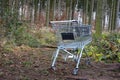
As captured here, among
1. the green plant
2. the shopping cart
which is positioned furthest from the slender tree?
the shopping cart

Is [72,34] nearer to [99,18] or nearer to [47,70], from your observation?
[47,70]

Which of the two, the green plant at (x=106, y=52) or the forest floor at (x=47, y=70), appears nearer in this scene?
the forest floor at (x=47, y=70)

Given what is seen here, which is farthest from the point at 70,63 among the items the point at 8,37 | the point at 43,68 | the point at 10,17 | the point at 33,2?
the point at 33,2

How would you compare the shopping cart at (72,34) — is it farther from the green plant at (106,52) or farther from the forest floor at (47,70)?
the green plant at (106,52)

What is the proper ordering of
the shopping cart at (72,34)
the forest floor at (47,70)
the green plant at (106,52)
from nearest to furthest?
1. the forest floor at (47,70)
2. the shopping cart at (72,34)
3. the green plant at (106,52)

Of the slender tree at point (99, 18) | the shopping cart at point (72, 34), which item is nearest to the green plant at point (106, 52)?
the shopping cart at point (72, 34)

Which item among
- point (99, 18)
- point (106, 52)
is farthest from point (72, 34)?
point (99, 18)

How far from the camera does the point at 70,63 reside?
26.5ft

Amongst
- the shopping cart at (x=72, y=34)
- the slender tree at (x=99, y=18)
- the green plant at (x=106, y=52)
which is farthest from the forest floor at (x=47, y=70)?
the slender tree at (x=99, y=18)

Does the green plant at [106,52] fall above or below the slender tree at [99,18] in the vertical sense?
below

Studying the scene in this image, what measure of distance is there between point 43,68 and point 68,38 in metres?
0.97

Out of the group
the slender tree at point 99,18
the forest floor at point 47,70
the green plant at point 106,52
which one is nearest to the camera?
the forest floor at point 47,70

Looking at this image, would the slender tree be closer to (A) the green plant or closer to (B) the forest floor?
(A) the green plant

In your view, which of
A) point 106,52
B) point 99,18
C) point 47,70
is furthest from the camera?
point 99,18
